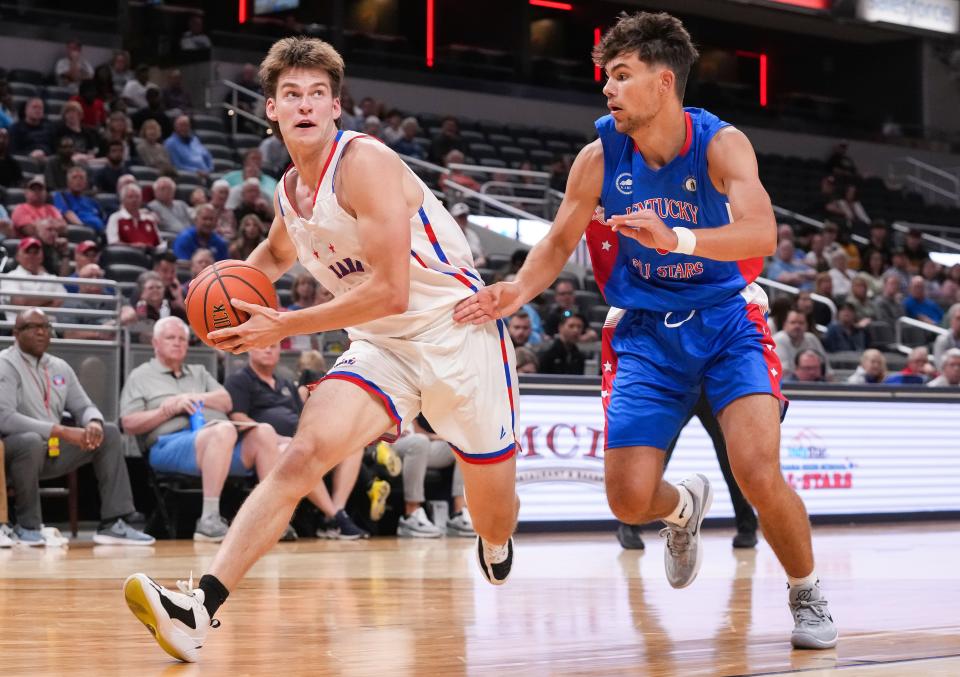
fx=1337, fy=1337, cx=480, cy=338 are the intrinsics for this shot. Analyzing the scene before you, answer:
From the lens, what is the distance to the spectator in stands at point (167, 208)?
12898 mm

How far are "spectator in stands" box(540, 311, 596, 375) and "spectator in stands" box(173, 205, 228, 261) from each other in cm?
316

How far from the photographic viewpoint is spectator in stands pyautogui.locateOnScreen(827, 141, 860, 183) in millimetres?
23844

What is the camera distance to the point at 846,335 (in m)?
14.2

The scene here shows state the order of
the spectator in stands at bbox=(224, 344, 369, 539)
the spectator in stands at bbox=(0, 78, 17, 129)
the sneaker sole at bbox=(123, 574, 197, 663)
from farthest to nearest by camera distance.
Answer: the spectator in stands at bbox=(0, 78, 17, 129), the spectator in stands at bbox=(224, 344, 369, 539), the sneaker sole at bbox=(123, 574, 197, 663)

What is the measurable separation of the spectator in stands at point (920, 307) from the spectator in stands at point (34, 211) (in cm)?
980

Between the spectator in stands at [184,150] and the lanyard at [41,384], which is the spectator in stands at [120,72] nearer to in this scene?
the spectator in stands at [184,150]

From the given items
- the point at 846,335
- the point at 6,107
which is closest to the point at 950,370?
the point at 846,335

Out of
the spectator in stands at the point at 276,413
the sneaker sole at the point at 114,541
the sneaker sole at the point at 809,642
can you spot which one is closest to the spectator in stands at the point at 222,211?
the spectator in stands at the point at 276,413

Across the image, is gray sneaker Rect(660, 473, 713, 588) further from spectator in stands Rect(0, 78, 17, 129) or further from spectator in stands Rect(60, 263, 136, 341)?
spectator in stands Rect(0, 78, 17, 129)

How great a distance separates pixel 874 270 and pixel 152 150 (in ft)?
30.8

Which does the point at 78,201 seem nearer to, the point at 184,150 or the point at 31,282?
the point at 184,150

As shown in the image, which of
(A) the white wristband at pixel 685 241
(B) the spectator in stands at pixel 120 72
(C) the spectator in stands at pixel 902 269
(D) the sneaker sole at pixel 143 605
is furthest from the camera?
(C) the spectator in stands at pixel 902 269

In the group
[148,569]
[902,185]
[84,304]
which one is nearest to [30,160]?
[84,304]

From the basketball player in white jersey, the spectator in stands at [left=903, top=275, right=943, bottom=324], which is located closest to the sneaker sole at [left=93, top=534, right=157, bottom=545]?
the basketball player in white jersey
